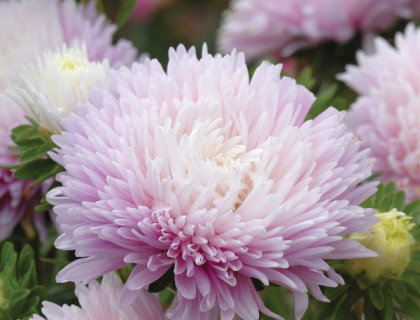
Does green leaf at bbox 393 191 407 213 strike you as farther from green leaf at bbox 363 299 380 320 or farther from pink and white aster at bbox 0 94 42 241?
pink and white aster at bbox 0 94 42 241

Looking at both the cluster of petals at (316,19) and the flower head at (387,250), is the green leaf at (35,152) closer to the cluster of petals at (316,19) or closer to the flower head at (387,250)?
the flower head at (387,250)

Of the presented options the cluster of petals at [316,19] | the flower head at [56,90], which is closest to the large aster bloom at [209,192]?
the flower head at [56,90]

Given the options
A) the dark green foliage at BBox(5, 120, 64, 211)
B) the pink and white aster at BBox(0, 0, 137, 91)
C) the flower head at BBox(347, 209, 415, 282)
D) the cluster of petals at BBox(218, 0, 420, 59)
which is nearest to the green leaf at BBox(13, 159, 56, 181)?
the dark green foliage at BBox(5, 120, 64, 211)

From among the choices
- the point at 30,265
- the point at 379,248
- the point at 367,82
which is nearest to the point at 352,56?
the point at 367,82

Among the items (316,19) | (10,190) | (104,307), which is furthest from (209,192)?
(316,19)

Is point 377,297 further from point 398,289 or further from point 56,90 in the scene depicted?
point 56,90

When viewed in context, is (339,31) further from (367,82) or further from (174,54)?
(174,54)

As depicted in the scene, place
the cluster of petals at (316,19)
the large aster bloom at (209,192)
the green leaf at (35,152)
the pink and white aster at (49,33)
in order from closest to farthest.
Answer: the large aster bloom at (209,192), the green leaf at (35,152), the pink and white aster at (49,33), the cluster of petals at (316,19)
